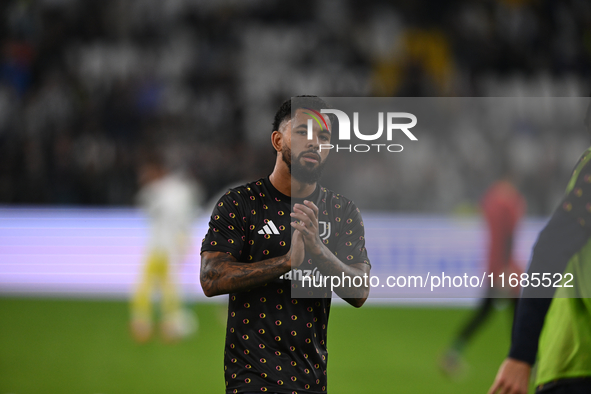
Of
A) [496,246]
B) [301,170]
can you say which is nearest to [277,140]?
[301,170]

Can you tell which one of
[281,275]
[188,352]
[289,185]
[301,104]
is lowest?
[188,352]

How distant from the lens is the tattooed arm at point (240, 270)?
237 centimetres

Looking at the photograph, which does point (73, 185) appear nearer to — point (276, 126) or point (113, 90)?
point (113, 90)

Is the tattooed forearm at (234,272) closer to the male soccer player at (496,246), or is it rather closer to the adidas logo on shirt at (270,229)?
the adidas logo on shirt at (270,229)

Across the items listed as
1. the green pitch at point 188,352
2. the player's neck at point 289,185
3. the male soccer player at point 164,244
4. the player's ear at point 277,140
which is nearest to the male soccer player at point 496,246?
the green pitch at point 188,352

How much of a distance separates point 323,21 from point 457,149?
6458 mm

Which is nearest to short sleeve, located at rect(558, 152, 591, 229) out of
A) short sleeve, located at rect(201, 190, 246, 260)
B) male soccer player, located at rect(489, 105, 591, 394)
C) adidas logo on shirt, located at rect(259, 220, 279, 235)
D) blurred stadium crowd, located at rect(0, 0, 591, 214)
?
male soccer player, located at rect(489, 105, 591, 394)

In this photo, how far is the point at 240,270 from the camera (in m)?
2.49

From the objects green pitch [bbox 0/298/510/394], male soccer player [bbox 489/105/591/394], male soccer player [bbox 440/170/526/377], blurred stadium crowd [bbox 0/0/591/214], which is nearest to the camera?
male soccer player [bbox 489/105/591/394]

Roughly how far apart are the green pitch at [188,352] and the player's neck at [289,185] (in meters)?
3.69

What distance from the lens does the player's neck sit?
274cm

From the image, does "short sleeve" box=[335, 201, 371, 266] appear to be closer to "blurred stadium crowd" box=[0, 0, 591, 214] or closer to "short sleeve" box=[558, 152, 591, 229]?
"short sleeve" box=[558, 152, 591, 229]

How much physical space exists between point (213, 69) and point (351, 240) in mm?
11714

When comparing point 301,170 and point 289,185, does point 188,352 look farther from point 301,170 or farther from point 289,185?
point 301,170
